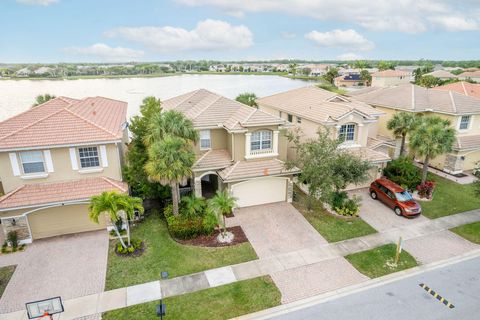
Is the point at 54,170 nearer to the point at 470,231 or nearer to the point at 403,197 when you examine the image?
the point at 403,197

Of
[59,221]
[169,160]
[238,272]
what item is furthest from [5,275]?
[238,272]

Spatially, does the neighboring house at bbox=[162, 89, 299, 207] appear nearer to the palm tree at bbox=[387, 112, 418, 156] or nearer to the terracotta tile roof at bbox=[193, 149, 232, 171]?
the terracotta tile roof at bbox=[193, 149, 232, 171]

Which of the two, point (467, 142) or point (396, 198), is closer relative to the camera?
point (396, 198)

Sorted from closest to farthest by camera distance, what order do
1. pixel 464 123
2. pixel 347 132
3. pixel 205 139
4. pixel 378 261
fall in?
pixel 378 261 < pixel 205 139 < pixel 347 132 < pixel 464 123

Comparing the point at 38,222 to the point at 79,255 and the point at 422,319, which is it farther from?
the point at 422,319

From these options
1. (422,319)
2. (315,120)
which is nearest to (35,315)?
(422,319)

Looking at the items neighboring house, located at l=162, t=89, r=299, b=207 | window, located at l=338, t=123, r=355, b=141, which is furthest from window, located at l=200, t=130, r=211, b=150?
window, located at l=338, t=123, r=355, b=141
